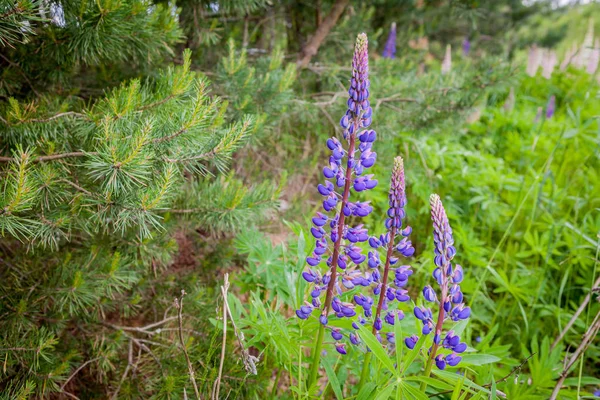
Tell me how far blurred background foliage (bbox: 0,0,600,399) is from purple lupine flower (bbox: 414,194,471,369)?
29cm

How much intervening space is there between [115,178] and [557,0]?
Answer: 9725mm

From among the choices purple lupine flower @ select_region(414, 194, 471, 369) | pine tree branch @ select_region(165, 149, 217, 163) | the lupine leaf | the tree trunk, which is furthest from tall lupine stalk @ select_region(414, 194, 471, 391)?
the tree trunk

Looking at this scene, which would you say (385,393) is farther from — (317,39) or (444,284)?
(317,39)

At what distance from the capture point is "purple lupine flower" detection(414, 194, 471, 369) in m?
1.16

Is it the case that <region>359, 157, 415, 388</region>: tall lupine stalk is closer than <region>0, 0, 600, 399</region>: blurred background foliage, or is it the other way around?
<region>359, 157, 415, 388</region>: tall lupine stalk

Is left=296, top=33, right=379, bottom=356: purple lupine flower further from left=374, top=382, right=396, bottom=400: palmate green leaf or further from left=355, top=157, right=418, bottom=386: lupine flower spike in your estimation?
left=374, top=382, right=396, bottom=400: palmate green leaf

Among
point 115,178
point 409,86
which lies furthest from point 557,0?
point 115,178

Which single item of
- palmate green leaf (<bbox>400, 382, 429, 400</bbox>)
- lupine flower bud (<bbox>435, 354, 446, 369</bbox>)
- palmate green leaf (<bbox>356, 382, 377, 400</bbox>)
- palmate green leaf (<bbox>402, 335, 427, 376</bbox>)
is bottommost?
palmate green leaf (<bbox>356, 382, 377, 400</bbox>)

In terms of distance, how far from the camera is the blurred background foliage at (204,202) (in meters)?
1.56

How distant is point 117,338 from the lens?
2.00 m

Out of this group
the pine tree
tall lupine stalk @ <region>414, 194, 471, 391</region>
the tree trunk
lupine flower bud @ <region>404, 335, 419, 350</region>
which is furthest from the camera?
the tree trunk

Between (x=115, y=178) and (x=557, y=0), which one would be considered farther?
(x=557, y=0)

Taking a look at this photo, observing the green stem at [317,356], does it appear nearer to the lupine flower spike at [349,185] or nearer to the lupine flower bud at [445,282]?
the lupine flower spike at [349,185]

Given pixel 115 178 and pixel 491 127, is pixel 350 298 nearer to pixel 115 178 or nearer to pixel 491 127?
pixel 115 178
